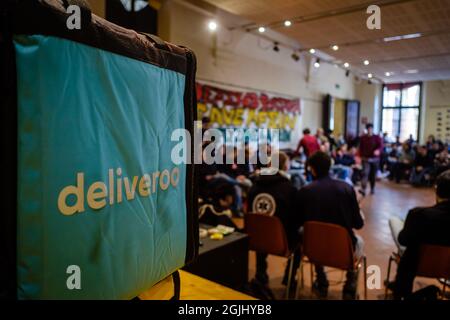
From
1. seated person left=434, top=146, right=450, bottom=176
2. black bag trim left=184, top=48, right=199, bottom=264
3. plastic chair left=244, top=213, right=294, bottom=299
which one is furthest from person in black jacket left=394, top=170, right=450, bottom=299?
black bag trim left=184, top=48, right=199, bottom=264

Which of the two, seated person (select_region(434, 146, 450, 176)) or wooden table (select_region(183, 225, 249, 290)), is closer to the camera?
wooden table (select_region(183, 225, 249, 290))

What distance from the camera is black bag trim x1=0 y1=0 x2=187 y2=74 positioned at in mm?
441

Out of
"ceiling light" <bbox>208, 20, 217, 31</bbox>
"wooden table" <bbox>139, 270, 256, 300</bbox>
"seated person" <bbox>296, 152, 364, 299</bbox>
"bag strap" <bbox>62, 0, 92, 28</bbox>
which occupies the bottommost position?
"wooden table" <bbox>139, 270, 256, 300</bbox>

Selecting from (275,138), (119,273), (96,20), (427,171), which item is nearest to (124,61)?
(96,20)

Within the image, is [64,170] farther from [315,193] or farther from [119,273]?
[315,193]

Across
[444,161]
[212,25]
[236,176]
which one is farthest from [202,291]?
[212,25]

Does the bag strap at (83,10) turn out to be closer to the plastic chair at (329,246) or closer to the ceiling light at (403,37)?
the ceiling light at (403,37)

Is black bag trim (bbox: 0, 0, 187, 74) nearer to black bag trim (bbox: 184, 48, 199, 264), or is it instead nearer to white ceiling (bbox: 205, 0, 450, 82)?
black bag trim (bbox: 184, 48, 199, 264)

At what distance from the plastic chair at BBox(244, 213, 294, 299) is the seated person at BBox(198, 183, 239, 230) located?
37cm

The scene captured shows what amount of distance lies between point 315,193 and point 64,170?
2293 millimetres

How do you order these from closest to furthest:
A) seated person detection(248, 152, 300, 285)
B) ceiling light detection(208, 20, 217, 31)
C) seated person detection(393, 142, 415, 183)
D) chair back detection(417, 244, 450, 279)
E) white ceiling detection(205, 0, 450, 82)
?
white ceiling detection(205, 0, 450, 82) < chair back detection(417, 244, 450, 279) < seated person detection(248, 152, 300, 285) < ceiling light detection(208, 20, 217, 31) < seated person detection(393, 142, 415, 183)

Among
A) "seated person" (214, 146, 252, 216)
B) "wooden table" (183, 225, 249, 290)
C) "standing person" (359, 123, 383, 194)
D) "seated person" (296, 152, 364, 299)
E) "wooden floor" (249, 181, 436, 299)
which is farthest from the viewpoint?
"standing person" (359, 123, 383, 194)

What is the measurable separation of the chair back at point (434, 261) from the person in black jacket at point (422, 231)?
0.09 ft

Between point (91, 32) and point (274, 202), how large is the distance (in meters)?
2.41
